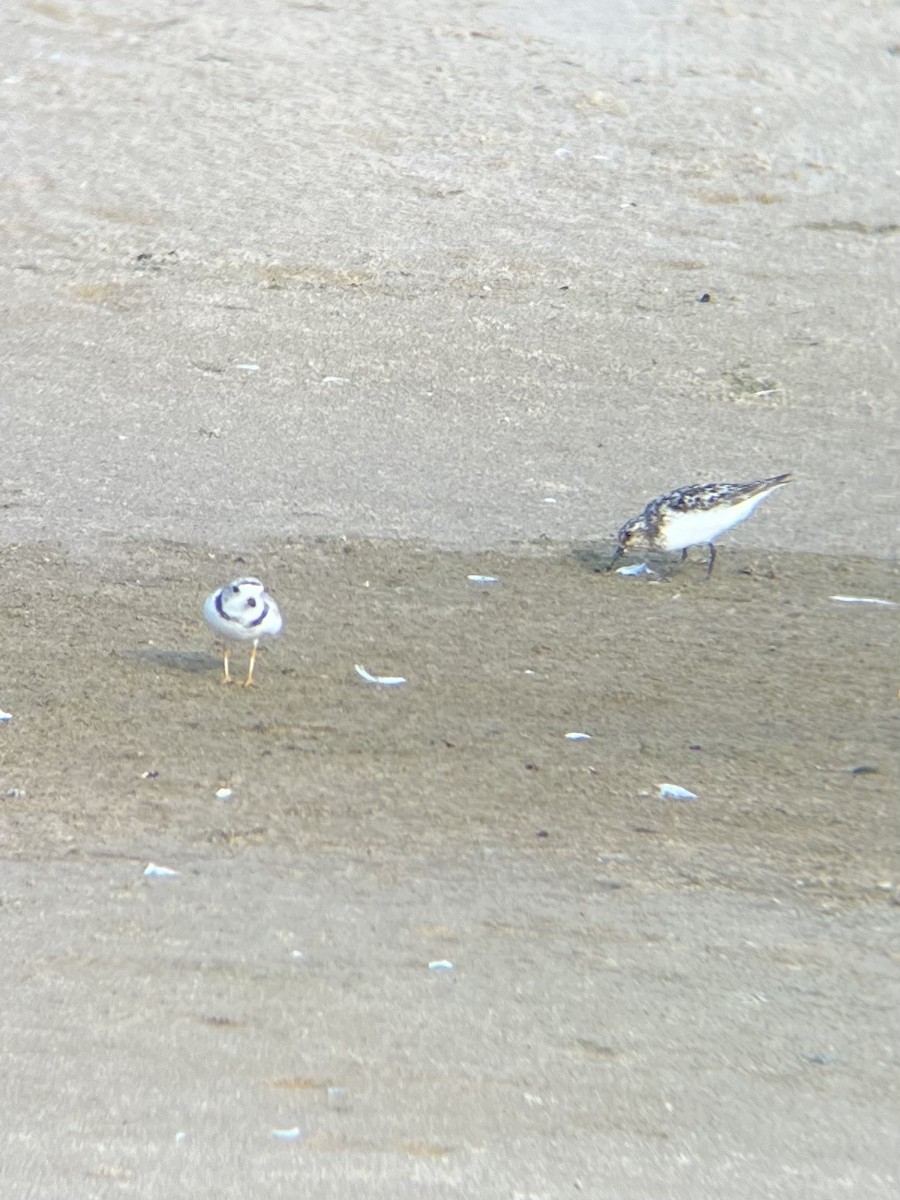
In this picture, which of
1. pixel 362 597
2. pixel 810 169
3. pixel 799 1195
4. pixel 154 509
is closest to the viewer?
pixel 799 1195

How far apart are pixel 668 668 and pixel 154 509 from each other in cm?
366

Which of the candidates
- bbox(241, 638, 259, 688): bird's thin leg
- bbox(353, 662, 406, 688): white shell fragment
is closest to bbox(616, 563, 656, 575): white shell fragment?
bbox(353, 662, 406, 688): white shell fragment

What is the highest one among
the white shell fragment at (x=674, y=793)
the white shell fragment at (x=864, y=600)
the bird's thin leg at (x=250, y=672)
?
the white shell fragment at (x=674, y=793)

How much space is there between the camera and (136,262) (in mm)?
14789

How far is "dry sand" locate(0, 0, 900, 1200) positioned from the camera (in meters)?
4.85

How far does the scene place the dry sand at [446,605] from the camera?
15.9 ft

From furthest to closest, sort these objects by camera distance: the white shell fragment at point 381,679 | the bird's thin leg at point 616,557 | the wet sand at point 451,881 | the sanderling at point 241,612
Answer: the bird's thin leg at point 616,557
the white shell fragment at point 381,679
the sanderling at point 241,612
the wet sand at point 451,881

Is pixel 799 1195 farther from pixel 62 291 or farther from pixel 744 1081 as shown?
pixel 62 291

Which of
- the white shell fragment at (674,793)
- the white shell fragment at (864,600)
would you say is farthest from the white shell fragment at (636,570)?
the white shell fragment at (674,793)

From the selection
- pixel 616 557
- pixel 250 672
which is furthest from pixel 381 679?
pixel 616 557

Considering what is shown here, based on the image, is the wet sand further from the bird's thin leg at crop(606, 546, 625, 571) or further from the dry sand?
the bird's thin leg at crop(606, 546, 625, 571)

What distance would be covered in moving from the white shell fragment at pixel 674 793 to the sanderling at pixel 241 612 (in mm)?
1952

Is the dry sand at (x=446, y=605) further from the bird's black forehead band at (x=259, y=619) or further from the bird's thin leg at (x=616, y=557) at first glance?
the bird's black forehead band at (x=259, y=619)

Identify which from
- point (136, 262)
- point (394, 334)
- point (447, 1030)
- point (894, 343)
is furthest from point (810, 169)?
point (447, 1030)
